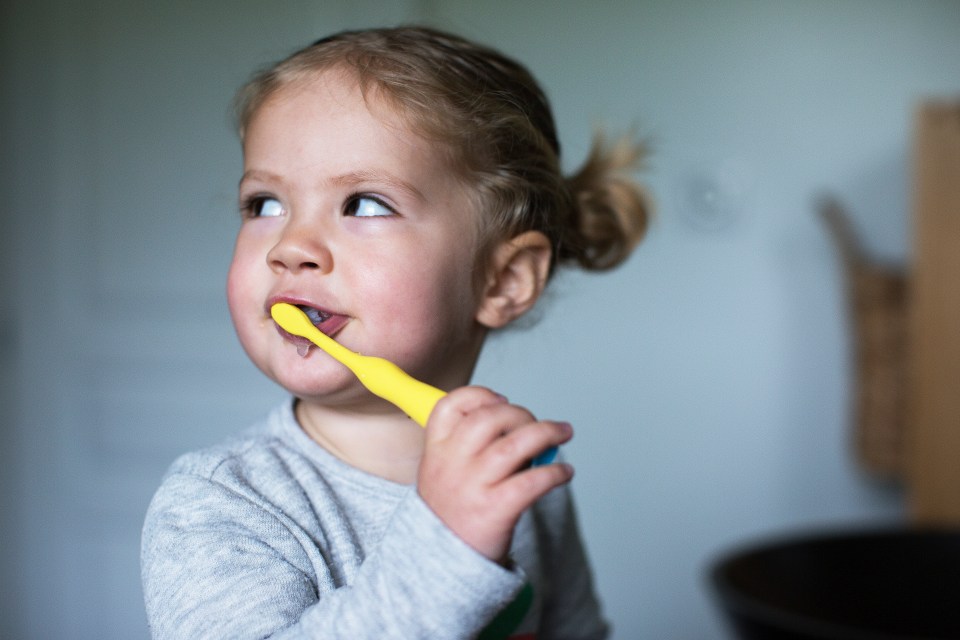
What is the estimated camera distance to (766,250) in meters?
1.63

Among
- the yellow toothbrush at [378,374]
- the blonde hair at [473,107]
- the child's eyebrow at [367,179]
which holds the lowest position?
the yellow toothbrush at [378,374]

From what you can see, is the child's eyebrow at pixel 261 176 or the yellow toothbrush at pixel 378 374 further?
the child's eyebrow at pixel 261 176

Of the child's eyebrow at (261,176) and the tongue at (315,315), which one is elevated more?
the child's eyebrow at (261,176)

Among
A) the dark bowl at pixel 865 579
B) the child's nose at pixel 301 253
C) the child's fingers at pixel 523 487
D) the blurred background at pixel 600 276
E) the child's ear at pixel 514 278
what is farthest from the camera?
the blurred background at pixel 600 276

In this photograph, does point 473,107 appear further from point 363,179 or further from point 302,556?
point 302,556

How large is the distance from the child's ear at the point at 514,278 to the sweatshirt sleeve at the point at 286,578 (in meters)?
0.19

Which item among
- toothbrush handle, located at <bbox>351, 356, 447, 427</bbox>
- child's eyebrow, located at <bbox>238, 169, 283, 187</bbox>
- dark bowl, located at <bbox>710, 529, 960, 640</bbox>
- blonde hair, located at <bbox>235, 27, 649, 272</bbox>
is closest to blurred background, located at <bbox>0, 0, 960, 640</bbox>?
dark bowl, located at <bbox>710, 529, 960, 640</bbox>

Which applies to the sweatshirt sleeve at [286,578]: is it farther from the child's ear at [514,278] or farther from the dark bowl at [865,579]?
the dark bowl at [865,579]

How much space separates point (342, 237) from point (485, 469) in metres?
0.17

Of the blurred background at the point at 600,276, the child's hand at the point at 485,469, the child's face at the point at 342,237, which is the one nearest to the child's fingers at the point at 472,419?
the child's hand at the point at 485,469

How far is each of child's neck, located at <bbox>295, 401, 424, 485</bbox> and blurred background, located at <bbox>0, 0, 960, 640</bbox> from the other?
0.65 meters

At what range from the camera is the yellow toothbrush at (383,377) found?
1.31 ft

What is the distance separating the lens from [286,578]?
17.0 inches

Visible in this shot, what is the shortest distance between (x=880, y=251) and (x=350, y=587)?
1.50 m
